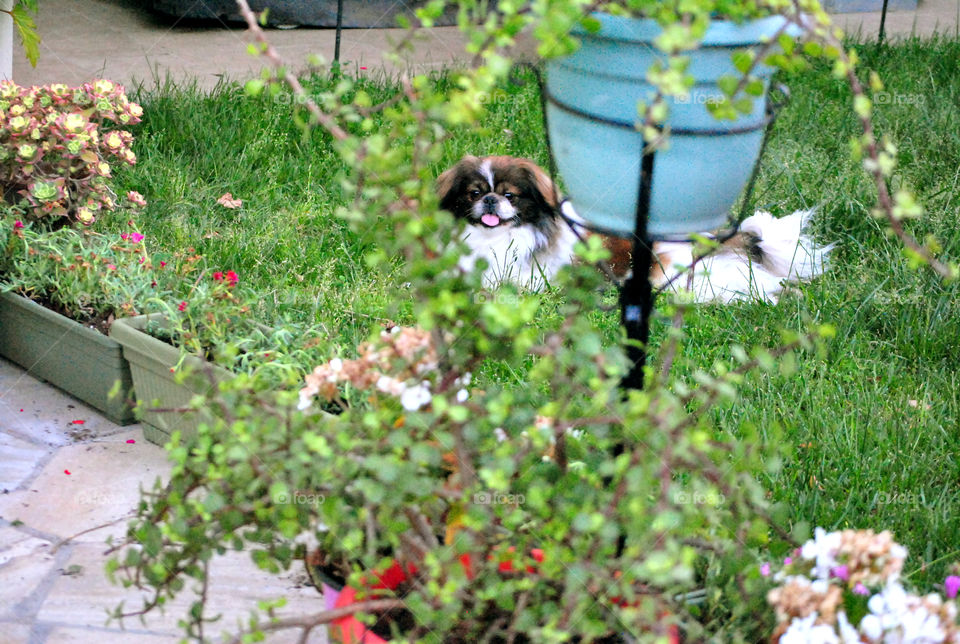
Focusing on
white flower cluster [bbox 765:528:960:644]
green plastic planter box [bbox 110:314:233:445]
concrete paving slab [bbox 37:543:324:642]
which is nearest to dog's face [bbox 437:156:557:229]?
green plastic planter box [bbox 110:314:233:445]

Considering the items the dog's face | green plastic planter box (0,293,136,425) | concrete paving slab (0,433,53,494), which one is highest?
the dog's face

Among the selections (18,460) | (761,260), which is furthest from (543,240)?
(18,460)

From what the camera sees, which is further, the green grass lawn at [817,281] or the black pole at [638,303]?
the green grass lawn at [817,281]

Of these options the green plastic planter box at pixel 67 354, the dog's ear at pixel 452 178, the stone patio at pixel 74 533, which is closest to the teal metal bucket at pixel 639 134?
the stone patio at pixel 74 533

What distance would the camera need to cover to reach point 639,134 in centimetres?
163

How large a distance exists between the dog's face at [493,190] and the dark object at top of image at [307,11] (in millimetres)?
3543

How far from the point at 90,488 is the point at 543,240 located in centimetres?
186

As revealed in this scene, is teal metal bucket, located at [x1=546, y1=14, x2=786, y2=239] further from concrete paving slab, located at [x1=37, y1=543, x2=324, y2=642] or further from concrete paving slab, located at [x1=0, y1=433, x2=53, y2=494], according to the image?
concrete paving slab, located at [x1=0, y1=433, x2=53, y2=494]

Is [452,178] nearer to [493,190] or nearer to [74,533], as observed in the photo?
[493,190]

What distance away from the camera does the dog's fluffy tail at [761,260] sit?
347 centimetres

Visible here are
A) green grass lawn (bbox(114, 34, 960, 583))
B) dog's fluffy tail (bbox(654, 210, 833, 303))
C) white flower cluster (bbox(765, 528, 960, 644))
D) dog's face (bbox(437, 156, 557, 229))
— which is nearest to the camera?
white flower cluster (bbox(765, 528, 960, 644))

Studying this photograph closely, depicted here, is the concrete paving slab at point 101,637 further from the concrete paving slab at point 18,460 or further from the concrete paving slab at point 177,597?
the concrete paving slab at point 18,460

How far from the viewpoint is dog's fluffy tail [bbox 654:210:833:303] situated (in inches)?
137

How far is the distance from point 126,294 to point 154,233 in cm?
76
